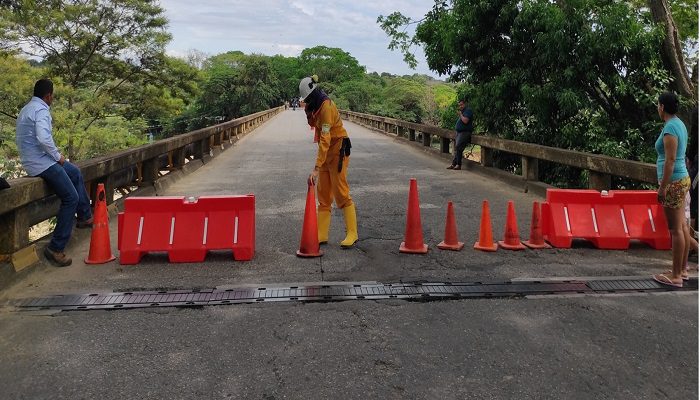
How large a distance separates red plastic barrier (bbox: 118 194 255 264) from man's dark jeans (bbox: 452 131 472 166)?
824cm

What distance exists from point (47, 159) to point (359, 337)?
12.2ft

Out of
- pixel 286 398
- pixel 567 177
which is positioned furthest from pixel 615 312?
pixel 567 177

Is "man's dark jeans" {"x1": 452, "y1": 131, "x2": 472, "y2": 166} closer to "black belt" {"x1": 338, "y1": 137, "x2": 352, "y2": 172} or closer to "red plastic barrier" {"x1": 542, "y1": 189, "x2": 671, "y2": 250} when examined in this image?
"red plastic barrier" {"x1": 542, "y1": 189, "x2": 671, "y2": 250}

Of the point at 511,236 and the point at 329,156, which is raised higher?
the point at 329,156

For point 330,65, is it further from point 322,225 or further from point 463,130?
point 322,225

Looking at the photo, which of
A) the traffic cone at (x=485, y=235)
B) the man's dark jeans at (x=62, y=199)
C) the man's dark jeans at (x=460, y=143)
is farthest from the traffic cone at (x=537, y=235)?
the man's dark jeans at (x=460, y=143)

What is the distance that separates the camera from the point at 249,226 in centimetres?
588

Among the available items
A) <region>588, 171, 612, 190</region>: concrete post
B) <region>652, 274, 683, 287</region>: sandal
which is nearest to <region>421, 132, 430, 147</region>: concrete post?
<region>588, 171, 612, 190</region>: concrete post

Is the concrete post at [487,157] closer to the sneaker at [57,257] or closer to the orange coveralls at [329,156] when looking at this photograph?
the orange coveralls at [329,156]

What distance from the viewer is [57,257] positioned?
551 cm

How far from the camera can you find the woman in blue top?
482 centimetres

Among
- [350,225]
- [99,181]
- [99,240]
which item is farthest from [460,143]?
[99,240]

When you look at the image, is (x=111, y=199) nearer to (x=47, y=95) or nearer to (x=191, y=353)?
(x=47, y=95)

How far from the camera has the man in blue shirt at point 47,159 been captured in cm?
529
